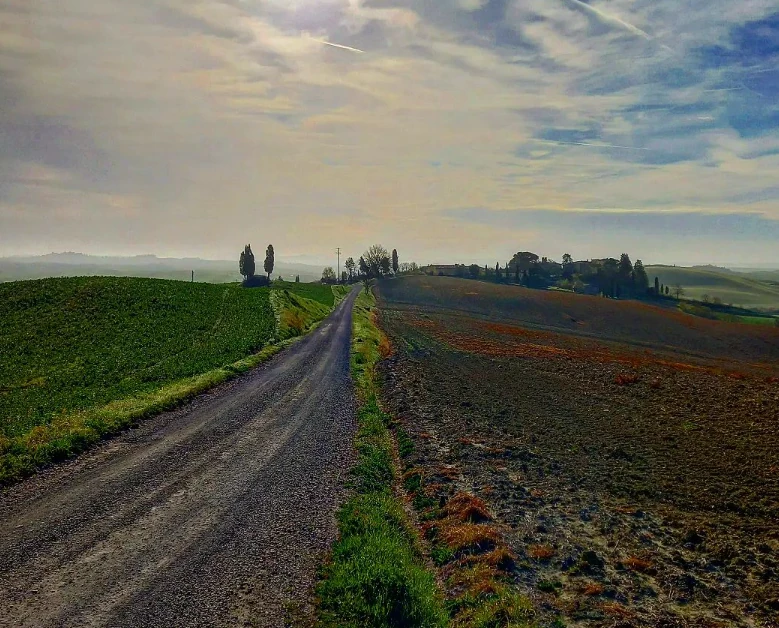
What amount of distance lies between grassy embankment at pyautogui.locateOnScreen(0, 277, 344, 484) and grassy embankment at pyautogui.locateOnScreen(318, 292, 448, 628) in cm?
990

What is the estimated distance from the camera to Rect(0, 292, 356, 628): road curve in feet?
31.2

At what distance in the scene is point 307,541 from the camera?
1231cm

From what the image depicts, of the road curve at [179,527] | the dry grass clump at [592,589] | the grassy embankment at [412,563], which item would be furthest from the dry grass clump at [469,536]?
the road curve at [179,527]

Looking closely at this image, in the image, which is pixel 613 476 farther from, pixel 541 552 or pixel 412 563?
pixel 412 563

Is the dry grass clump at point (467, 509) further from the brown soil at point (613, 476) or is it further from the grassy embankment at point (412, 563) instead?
the brown soil at point (613, 476)

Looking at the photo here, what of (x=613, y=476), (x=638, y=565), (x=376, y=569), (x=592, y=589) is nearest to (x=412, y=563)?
(x=376, y=569)

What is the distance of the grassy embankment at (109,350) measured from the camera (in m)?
19.6

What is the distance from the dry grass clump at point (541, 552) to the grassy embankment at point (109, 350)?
14215 mm

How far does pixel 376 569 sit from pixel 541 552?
4284mm

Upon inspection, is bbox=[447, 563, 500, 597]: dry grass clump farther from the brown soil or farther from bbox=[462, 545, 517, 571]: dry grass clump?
the brown soil

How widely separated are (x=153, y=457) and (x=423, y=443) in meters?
9.98

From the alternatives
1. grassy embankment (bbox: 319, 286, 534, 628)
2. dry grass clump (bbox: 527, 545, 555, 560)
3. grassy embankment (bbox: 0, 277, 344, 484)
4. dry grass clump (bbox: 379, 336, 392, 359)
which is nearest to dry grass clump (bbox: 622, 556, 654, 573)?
dry grass clump (bbox: 527, 545, 555, 560)

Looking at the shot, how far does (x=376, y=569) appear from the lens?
10617mm

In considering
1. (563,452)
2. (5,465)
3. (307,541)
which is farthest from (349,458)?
(5,465)
